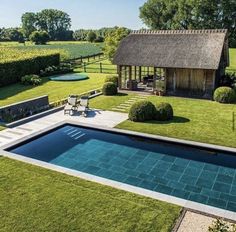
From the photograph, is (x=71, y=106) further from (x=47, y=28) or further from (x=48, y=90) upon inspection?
(x=47, y=28)

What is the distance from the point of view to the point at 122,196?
9.55 meters

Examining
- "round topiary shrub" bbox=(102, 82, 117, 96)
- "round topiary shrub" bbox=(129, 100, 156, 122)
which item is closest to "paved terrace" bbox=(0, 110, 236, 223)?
"round topiary shrub" bbox=(129, 100, 156, 122)

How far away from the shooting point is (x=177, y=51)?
24516 millimetres

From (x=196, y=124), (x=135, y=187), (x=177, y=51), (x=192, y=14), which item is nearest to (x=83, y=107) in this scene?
(x=196, y=124)

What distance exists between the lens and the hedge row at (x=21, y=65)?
2994 centimetres

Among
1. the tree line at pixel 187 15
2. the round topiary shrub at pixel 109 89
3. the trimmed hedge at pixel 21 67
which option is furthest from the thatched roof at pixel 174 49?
the tree line at pixel 187 15

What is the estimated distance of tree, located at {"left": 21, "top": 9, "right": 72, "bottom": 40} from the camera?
14857 cm

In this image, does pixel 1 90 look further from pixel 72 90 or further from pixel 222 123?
pixel 222 123

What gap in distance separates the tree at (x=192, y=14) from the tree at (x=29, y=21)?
86187mm

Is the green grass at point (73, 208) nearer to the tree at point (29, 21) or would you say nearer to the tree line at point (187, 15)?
the tree line at point (187, 15)

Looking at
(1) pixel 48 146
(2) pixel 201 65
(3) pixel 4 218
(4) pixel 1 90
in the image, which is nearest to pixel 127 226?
(3) pixel 4 218

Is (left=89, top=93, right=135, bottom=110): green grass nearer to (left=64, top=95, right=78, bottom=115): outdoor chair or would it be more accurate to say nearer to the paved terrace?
the paved terrace

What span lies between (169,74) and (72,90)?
30.5 feet

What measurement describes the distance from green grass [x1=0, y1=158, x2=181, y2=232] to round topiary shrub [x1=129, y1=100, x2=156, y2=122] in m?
7.85
